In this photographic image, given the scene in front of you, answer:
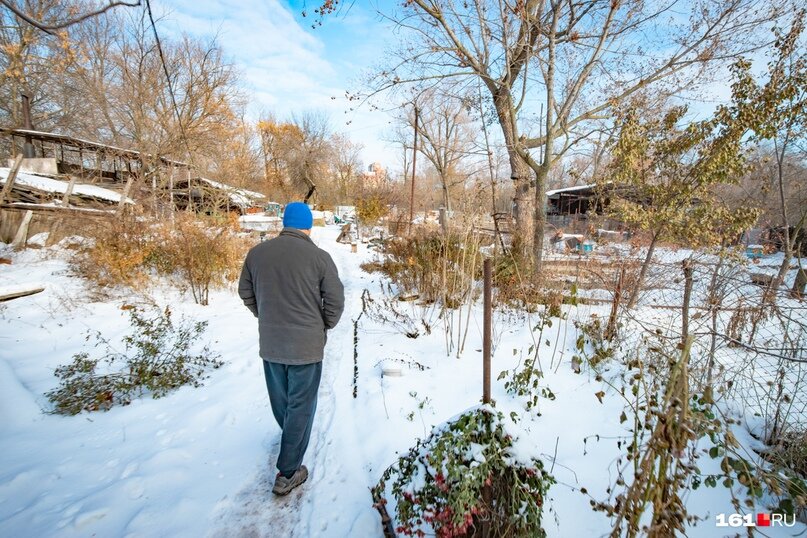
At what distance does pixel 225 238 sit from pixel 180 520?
6.76 meters

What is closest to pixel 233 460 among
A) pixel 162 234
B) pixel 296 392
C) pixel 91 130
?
pixel 296 392

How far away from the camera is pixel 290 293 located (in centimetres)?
233

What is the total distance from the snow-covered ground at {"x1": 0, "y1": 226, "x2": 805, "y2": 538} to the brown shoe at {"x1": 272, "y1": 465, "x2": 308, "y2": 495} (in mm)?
66

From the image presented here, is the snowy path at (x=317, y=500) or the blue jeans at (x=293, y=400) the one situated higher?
the blue jeans at (x=293, y=400)

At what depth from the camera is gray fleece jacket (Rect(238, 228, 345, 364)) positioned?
7.60ft

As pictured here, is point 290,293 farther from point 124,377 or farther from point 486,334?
point 124,377

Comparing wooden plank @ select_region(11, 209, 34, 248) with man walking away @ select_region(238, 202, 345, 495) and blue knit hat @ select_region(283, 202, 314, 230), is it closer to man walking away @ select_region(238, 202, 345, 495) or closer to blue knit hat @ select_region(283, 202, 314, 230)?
man walking away @ select_region(238, 202, 345, 495)

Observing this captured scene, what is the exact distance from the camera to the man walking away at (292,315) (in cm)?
233

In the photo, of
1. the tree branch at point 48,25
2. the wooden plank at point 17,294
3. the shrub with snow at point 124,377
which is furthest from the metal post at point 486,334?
the wooden plank at point 17,294

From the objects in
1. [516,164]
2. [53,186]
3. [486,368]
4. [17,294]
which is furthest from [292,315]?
[53,186]

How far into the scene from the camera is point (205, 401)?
3605 millimetres

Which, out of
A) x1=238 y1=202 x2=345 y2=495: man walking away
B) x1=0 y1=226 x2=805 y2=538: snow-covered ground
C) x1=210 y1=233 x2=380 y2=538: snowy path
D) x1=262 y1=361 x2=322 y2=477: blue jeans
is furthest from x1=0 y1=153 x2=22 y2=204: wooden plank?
x1=262 y1=361 x2=322 y2=477: blue jeans

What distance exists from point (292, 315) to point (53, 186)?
1425cm

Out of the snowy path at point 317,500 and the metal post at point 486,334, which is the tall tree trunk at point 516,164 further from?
the snowy path at point 317,500
